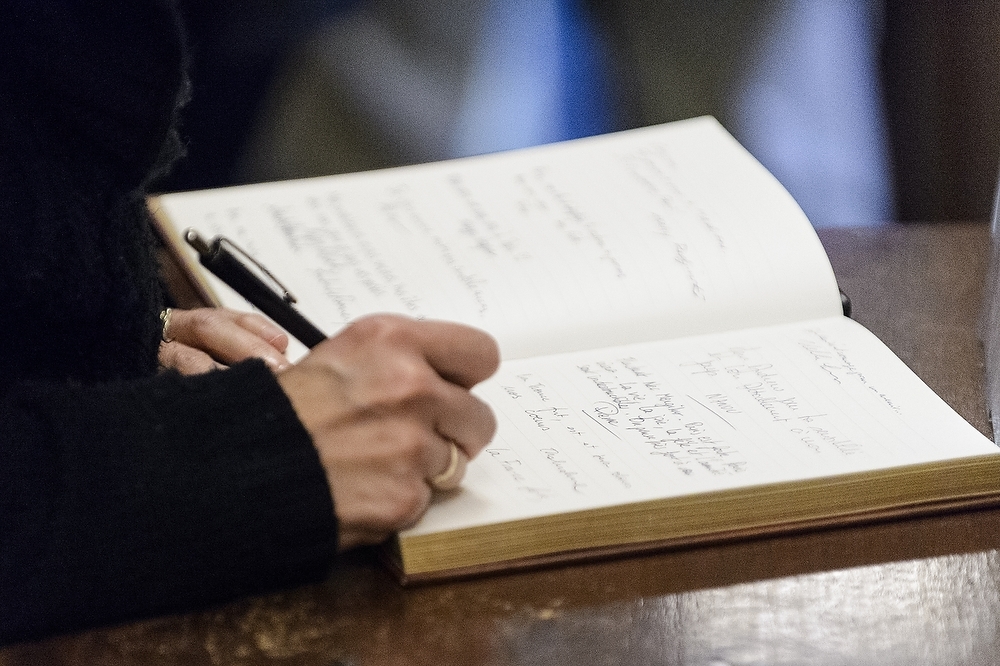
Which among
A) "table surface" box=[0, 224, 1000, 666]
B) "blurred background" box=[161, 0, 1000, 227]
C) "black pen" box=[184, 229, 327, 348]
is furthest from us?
"blurred background" box=[161, 0, 1000, 227]

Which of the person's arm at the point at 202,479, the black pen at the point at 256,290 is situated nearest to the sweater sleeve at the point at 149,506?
the person's arm at the point at 202,479

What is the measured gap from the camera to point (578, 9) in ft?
7.40

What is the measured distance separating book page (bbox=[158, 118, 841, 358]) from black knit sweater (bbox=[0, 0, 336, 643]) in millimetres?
251

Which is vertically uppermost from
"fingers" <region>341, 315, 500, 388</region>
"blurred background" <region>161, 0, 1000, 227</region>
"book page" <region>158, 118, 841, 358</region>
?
"fingers" <region>341, 315, 500, 388</region>

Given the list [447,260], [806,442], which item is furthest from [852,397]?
[447,260]

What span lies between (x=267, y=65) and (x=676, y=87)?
748 millimetres

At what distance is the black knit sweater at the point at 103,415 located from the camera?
549 mm

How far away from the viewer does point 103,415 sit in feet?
1.86

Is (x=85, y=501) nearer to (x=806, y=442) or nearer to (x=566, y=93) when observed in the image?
(x=806, y=442)

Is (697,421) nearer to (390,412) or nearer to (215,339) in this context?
(390,412)

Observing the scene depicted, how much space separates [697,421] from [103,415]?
31 centimetres

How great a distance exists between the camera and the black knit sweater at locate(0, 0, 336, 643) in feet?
1.80

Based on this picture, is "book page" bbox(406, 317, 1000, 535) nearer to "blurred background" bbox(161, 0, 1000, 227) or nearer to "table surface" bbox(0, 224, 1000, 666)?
"table surface" bbox(0, 224, 1000, 666)

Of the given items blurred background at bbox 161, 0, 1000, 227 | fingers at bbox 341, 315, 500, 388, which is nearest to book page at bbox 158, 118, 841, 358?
fingers at bbox 341, 315, 500, 388
